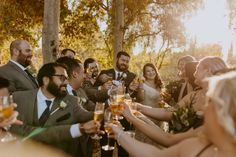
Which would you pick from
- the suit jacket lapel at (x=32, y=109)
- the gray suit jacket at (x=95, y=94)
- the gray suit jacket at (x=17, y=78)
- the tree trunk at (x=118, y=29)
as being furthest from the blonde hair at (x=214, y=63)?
the tree trunk at (x=118, y=29)

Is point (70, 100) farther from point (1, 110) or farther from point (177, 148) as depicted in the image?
point (177, 148)

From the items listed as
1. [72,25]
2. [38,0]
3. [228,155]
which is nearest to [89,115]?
[228,155]

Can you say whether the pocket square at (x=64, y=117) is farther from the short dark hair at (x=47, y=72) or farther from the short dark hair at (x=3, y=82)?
the short dark hair at (x=3, y=82)

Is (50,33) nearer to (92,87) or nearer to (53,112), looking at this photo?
(92,87)

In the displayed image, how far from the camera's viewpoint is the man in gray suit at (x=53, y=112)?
173 inches

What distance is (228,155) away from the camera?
7.78ft

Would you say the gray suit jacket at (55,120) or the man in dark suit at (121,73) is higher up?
the man in dark suit at (121,73)

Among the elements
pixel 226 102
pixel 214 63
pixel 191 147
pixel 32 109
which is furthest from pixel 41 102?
pixel 226 102

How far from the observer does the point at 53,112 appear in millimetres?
4637

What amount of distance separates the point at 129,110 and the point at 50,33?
17.1 feet

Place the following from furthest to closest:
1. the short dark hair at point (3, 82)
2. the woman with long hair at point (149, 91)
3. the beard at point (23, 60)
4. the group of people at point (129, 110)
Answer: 1. the woman with long hair at point (149, 91)
2. the beard at point (23, 60)
3. the short dark hair at point (3, 82)
4. the group of people at point (129, 110)

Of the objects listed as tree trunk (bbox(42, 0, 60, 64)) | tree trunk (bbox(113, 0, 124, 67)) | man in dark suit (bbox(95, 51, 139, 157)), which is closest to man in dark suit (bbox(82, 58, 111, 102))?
man in dark suit (bbox(95, 51, 139, 157))

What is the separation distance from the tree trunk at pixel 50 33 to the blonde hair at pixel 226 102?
716cm

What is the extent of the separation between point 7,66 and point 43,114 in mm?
2469
